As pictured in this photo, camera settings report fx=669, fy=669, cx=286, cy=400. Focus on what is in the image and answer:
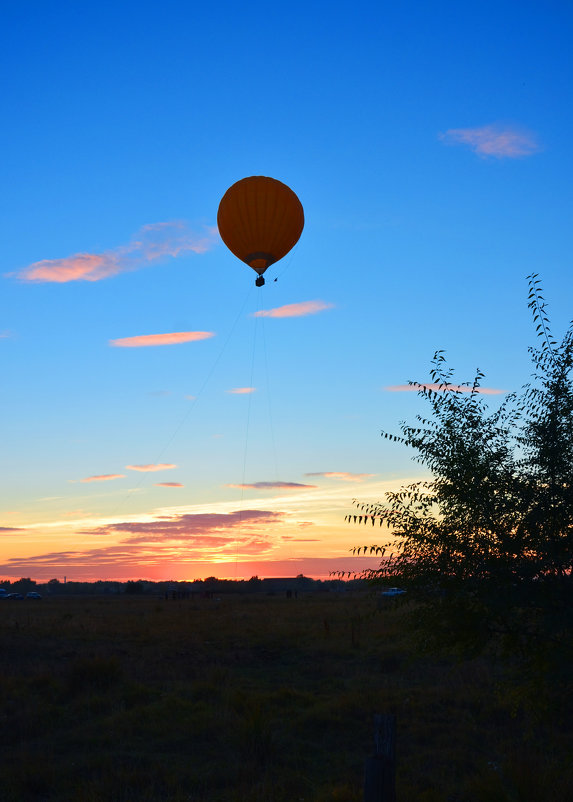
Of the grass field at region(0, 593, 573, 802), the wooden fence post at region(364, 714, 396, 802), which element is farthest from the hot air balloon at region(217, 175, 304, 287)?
the wooden fence post at region(364, 714, 396, 802)

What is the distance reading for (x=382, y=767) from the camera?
21.0ft

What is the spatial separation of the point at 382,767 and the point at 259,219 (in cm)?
2068

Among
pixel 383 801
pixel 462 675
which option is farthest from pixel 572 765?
pixel 462 675

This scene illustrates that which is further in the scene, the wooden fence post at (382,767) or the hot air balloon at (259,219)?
the hot air balloon at (259,219)

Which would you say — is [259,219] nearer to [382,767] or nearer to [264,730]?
[264,730]

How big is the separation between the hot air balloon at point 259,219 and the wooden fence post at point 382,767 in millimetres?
20220

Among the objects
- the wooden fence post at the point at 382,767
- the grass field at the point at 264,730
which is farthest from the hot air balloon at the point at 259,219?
the wooden fence post at the point at 382,767

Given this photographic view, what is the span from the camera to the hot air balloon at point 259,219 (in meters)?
24.4

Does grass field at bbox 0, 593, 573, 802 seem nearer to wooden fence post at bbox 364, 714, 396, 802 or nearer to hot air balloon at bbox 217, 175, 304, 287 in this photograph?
wooden fence post at bbox 364, 714, 396, 802

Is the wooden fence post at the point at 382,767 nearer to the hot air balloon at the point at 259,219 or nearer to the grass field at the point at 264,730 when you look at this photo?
the grass field at the point at 264,730

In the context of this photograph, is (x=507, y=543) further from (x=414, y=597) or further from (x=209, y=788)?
(x=209, y=788)

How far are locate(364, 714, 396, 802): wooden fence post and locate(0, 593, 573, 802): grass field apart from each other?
2.87m

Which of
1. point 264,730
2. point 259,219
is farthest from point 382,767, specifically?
point 259,219

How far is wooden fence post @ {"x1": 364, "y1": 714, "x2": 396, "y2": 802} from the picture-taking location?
20.8ft
